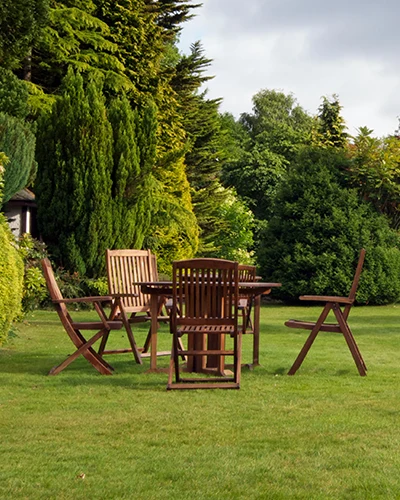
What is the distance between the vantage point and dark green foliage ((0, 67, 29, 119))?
19094 millimetres

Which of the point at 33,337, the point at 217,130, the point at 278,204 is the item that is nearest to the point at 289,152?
the point at 217,130

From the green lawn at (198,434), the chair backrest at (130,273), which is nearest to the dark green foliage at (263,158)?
the chair backrest at (130,273)

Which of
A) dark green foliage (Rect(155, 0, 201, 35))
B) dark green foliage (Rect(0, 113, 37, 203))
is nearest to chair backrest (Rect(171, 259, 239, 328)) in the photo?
dark green foliage (Rect(0, 113, 37, 203))

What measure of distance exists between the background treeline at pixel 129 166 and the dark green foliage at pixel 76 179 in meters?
0.03

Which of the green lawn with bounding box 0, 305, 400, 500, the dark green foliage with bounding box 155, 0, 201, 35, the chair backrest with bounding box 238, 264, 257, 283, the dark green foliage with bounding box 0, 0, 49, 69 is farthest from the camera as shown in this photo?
the dark green foliage with bounding box 155, 0, 201, 35

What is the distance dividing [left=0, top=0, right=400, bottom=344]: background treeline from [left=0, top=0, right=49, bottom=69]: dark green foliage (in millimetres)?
37

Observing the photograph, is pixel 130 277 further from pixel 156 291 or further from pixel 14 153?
pixel 14 153

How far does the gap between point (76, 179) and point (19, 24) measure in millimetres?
3943

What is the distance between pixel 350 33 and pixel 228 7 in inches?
68.0

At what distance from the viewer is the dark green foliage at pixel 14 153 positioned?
15.7m

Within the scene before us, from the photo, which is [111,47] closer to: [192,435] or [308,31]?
[308,31]

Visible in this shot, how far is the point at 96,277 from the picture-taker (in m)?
20.6

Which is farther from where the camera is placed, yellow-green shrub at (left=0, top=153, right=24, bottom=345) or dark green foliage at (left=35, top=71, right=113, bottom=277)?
dark green foliage at (left=35, top=71, right=113, bottom=277)

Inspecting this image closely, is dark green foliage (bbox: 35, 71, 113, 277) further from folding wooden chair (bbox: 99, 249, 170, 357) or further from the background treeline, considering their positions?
folding wooden chair (bbox: 99, 249, 170, 357)
